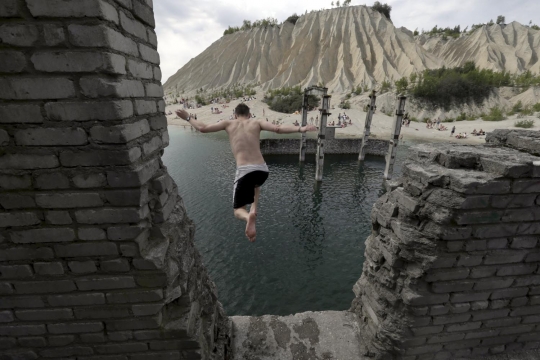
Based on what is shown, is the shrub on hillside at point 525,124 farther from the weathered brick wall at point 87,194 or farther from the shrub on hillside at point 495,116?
the weathered brick wall at point 87,194

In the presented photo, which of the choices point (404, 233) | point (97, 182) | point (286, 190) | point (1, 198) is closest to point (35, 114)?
point (97, 182)

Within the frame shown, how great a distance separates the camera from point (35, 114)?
207 cm

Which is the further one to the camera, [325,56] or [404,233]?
[325,56]

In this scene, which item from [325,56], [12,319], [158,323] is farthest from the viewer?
[325,56]

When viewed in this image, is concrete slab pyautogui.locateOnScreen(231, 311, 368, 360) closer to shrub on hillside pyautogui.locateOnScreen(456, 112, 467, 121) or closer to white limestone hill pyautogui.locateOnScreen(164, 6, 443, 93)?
shrub on hillside pyautogui.locateOnScreen(456, 112, 467, 121)

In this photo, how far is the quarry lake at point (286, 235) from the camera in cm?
998

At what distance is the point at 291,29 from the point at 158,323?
316 ft

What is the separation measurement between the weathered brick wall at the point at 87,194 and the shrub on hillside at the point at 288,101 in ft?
161

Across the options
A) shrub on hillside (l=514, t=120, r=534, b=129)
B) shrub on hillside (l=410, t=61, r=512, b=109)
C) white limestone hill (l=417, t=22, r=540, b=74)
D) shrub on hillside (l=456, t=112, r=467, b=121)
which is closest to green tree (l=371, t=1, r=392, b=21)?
white limestone hill (l=417, t=22, r=540, b=74)

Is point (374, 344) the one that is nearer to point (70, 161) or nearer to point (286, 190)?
point (70, 161)

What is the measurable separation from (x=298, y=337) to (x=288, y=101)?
52.0 meters

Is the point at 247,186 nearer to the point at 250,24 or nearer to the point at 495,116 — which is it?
the point at 495,116

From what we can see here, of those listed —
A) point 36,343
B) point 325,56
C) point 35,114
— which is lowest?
point 36,343

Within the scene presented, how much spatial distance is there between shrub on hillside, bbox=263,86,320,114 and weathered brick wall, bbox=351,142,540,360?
4789 cm
